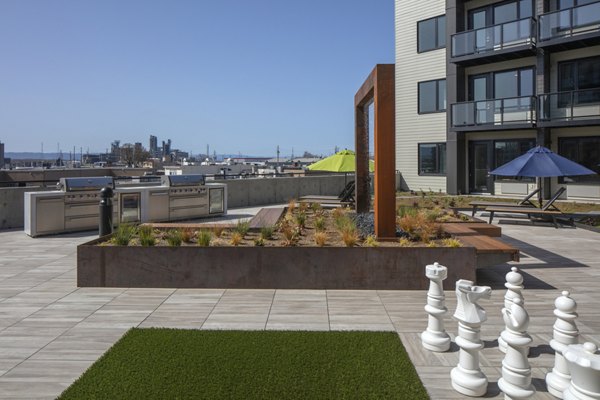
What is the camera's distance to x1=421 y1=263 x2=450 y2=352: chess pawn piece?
5.18m

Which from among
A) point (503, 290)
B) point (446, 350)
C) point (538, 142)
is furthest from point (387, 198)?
point (538, 142)

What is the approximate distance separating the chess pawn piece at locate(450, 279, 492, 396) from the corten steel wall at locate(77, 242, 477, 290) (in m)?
3.09

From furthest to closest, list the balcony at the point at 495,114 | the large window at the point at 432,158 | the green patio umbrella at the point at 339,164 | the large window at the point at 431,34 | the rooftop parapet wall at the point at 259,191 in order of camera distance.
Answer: the large window at the point at 432,158 → the large window at the point at 431,34 → the balcony at the point at 495,114 → the green patio umbrella at the point at 339,164 → the rooftop parapet wall at the point at 259,191

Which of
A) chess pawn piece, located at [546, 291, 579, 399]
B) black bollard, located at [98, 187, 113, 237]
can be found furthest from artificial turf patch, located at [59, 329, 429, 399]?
black bollard, located at [98, 187, 113, 237]

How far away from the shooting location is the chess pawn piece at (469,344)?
4.21 metres

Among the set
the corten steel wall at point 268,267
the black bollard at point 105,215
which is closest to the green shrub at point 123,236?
the corten steel wall at point 268,267

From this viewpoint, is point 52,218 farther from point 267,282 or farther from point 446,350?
point 446,350

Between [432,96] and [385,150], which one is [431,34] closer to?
[432,96]

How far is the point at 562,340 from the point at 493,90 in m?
23.2

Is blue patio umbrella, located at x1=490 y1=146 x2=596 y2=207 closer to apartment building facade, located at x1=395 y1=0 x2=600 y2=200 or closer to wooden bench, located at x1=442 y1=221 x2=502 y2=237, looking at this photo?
wooden bench, located at x1=442 y1=221 x2=502 y2=237

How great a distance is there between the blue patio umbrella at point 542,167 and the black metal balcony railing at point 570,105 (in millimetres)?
7732

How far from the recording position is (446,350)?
5.20m

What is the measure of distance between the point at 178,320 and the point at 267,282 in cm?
181

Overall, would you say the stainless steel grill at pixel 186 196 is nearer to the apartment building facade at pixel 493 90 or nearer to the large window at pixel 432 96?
the apartment building facade at pixel 493 90
